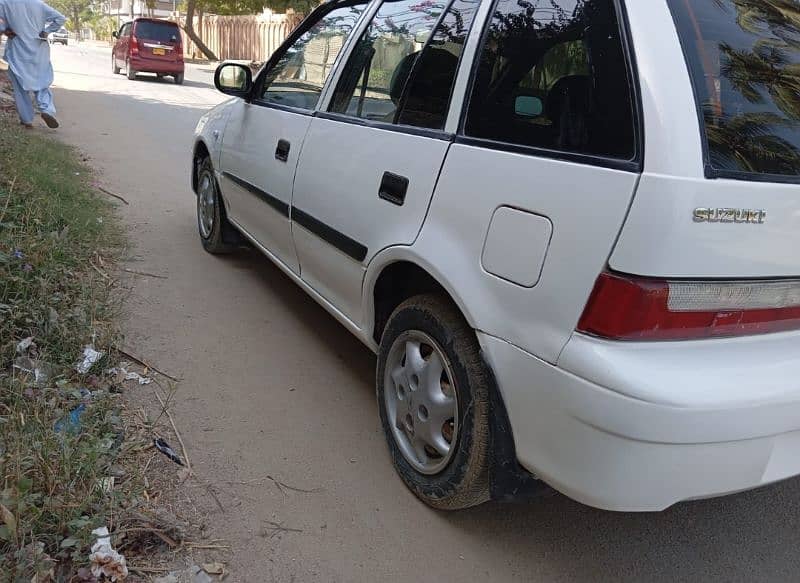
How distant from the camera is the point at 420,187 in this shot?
2.52 m

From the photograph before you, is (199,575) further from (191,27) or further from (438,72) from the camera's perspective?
(191,27)

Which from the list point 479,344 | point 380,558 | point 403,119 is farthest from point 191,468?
point 403,119

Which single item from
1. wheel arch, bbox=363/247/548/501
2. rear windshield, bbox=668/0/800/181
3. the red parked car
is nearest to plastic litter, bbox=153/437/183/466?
wheel arch, bbox=363/247/548/501

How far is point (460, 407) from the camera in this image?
2344 millimetres

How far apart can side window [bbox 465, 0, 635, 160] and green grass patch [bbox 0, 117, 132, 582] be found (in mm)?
1757

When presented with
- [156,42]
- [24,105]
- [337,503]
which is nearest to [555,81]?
[337,503]

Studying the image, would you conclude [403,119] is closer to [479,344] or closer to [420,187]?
[420,187]

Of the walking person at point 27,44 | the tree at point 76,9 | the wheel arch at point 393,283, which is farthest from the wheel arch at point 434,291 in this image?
the tree at point 76,9

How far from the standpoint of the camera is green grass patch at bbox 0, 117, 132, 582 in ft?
6.91

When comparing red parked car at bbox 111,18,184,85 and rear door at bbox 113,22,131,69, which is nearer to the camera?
red parked car at bbox 111,18,184,85

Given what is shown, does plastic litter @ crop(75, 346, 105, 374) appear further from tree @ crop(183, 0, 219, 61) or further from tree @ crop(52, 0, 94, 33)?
tree @ crop(52, 0, 94, 33)

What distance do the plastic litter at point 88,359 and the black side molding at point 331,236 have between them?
3.74 ft

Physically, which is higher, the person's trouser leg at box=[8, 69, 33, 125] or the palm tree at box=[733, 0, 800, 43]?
the palm tree at box=[733, 0, 800, 43]

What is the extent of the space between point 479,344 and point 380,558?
826 mm
